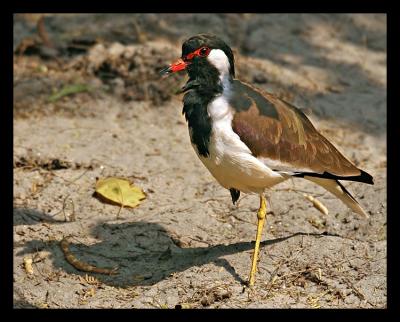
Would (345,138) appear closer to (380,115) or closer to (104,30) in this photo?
(380,115)

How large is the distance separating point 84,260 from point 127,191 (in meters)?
1.04

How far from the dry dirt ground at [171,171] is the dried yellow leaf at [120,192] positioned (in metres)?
0.08

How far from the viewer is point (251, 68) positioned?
27.6ft

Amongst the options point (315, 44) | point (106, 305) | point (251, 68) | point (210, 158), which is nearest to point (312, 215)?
point (210, 158)

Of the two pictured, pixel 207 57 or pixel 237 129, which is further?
pixel 207 57

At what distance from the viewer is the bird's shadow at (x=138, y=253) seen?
5.38 metres

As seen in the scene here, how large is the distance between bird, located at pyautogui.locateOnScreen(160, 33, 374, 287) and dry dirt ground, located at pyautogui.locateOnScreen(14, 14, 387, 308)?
0.51 metres

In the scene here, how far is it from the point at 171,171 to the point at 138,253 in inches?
54.5

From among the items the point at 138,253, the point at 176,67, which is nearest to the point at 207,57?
the point at 176,67

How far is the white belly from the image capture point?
4.88m

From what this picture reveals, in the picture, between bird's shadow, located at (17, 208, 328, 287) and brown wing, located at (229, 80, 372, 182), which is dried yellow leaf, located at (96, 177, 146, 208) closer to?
bird's shadow, located at (17, 208, 328, 287)

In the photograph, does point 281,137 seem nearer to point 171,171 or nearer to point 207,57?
point 207,57

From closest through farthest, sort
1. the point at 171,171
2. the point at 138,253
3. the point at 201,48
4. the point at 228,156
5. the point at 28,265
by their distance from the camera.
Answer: the point at 228,156
the point at 201,48
the point at 28,265
the point at 138,253
the point at 171,171

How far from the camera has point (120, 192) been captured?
20.8ft
